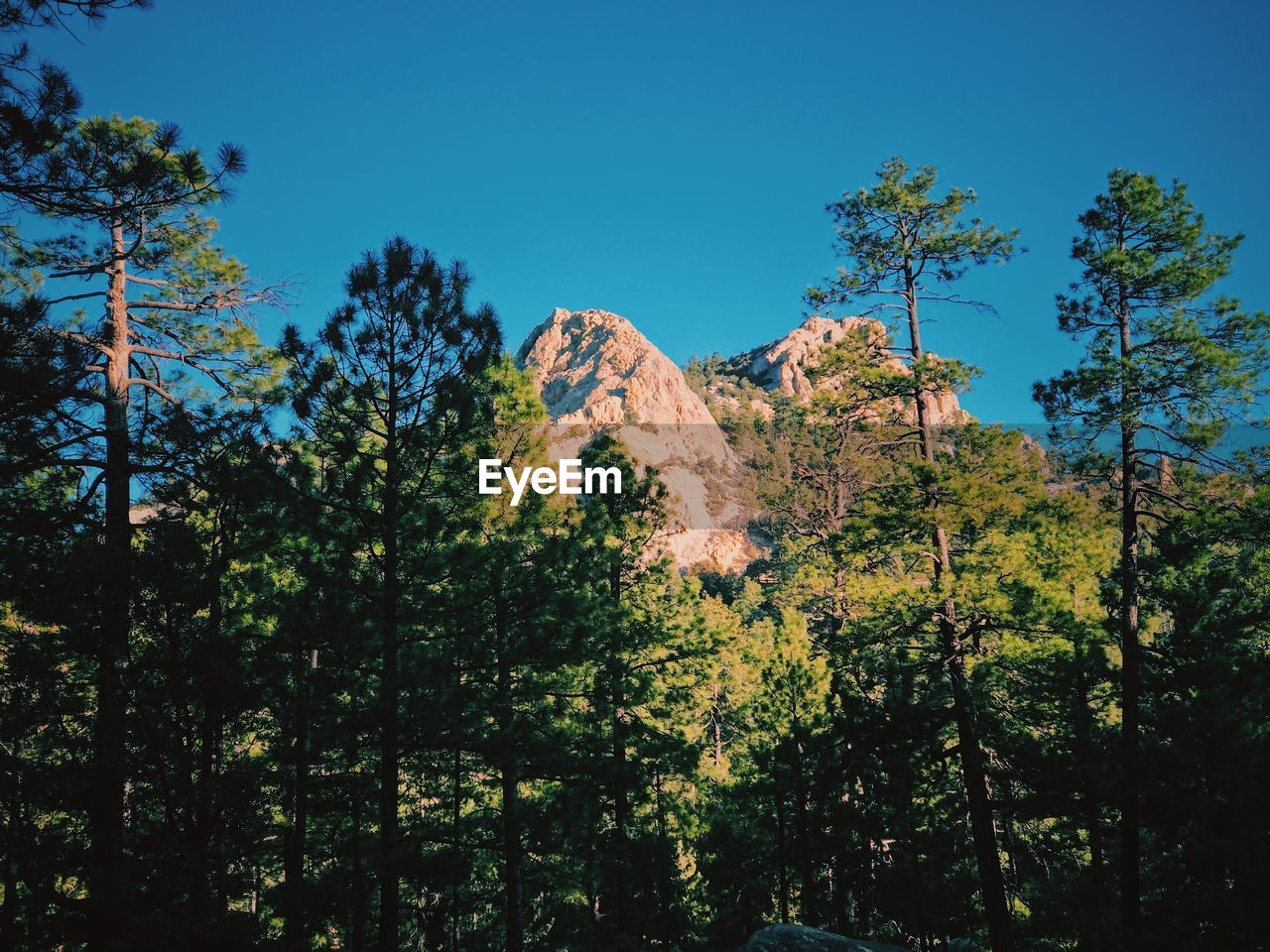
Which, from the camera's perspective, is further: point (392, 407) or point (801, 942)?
point (801, 942)

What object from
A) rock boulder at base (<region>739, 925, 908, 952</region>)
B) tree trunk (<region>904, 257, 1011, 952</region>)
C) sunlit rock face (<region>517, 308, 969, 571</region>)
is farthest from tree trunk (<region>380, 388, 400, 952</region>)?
sunlit rock face (<region>517, 308, 969, 571</region>)

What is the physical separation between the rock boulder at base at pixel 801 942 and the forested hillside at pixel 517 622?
238 centimetres

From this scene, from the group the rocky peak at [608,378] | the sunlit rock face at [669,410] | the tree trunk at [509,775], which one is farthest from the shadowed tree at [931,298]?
the rocky peak at [608,378]

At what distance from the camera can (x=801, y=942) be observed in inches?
438

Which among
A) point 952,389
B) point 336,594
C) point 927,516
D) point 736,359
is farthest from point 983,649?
point 736,359

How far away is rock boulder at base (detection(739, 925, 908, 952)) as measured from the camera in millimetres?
11055

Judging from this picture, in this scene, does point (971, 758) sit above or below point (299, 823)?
above

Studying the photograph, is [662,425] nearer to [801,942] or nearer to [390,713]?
[801,942]

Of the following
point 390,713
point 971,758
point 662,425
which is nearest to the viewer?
point 390,713

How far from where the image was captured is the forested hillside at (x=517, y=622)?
5762 millimetres

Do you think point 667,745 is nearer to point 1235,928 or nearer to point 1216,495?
point 1235,928

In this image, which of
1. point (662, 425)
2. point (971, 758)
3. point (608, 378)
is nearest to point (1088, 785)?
point (971, 758)

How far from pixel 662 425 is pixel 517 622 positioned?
92.6m

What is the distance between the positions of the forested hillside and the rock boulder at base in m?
2.38
